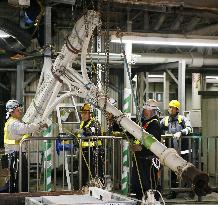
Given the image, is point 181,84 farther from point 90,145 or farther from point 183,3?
point 183,3

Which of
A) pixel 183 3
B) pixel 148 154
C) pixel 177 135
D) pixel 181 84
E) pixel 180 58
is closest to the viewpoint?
pixel 183 3

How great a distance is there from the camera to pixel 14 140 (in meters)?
9.84

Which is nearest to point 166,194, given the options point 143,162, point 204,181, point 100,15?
point 143,162

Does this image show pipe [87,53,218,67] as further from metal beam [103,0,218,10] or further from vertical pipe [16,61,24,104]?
metal beam [103,0,218,10]

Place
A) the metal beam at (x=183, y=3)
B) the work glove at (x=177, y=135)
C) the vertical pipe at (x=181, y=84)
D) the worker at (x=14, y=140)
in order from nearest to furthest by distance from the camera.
→ the metal beam at (x=183, y=3) → the worker at (x=14, y=140) → the work glove at (x=177, y=135) → the vertical pipe at (x=181, y=84)

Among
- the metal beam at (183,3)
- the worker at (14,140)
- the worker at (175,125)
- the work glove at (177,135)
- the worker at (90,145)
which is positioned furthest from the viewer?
the worker at (175,125)

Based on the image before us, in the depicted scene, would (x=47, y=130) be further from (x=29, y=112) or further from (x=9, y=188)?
(x=9, y=188)

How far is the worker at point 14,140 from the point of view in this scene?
9598 millimetres

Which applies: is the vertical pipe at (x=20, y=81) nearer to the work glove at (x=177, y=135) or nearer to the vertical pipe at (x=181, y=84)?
the vertical pipe at (x=181, y=84)

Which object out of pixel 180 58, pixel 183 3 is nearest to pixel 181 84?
pixel 180 58

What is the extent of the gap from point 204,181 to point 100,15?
4.50 m

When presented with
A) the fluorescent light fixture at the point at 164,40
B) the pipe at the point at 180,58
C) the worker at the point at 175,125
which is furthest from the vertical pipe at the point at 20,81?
the fluorescent light fixture at the point at 164,40

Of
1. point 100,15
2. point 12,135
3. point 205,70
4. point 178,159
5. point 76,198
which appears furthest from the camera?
point 205,70

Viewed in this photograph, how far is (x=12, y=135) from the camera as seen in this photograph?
9766 mm
